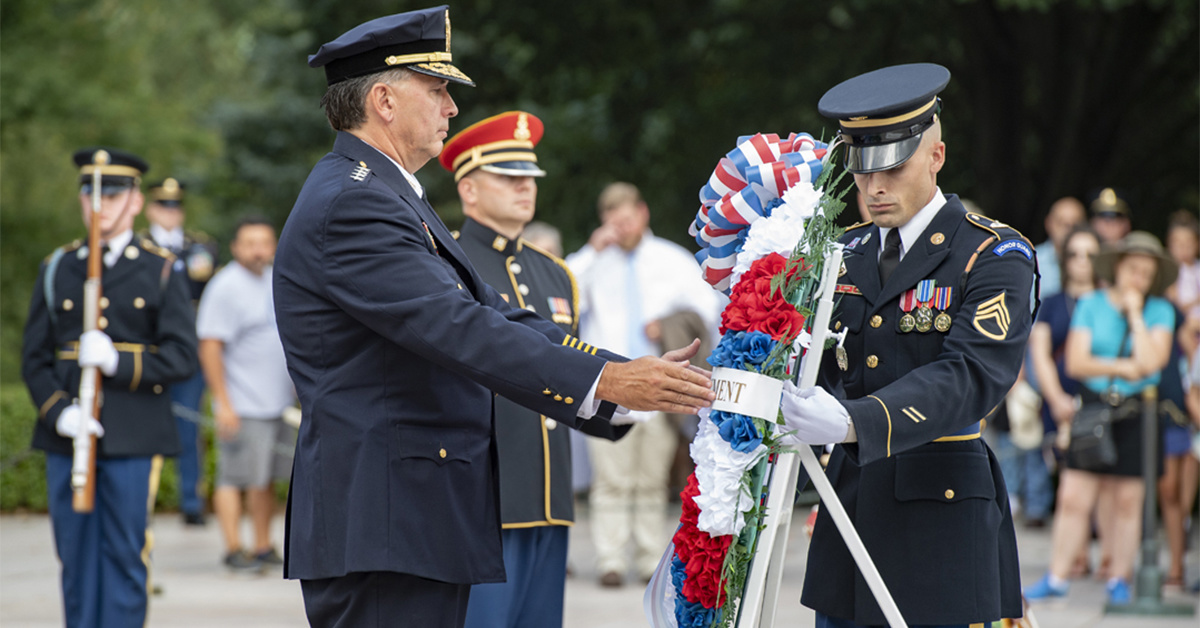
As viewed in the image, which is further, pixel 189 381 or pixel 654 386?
pixel 189 381

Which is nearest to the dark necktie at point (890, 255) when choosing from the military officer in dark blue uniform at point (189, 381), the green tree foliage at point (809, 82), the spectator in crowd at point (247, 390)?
the spectator in crowd at point (247, 390)

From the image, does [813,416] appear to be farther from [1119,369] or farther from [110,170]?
[1119,369]

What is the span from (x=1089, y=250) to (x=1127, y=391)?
3.73 ft

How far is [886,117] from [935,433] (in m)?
0.81

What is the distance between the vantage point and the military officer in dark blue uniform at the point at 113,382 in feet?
19.5

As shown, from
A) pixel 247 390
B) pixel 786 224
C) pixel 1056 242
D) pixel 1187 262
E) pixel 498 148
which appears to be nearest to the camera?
pixel 786 224

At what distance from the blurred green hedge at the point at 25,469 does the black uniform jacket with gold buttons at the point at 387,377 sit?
8.96 metres

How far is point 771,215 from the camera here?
3324 mm

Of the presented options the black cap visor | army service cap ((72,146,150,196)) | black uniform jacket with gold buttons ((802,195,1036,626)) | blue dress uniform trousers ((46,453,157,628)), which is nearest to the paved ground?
blue dress uniform trousers ((46,453,157,628))

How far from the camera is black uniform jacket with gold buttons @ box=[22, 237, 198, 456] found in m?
6.05

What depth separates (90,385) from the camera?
5898mm

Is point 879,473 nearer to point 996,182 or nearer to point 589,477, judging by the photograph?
point 589,477

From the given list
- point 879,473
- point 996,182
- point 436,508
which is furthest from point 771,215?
point 996,182

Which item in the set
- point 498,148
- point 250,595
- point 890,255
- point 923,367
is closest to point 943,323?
point 923,367
